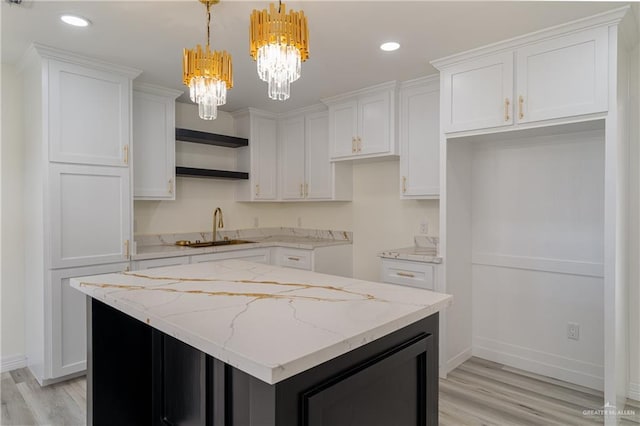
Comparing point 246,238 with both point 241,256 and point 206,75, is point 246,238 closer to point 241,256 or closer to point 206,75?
point 241,256

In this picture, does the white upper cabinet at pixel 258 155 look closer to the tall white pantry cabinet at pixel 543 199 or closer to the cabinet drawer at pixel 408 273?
the cabinet drawer at pixel 408 273

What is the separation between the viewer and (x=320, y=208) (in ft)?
15.3

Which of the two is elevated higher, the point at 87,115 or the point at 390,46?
the point at 390,46

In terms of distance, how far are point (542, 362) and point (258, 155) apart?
11.2ft

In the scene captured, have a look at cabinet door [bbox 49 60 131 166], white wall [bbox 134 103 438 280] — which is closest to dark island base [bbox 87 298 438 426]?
cabinet door [bbox 49 60 131 166]

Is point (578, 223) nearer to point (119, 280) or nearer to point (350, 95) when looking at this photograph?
point (350, 95)

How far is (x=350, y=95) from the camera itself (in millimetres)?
3773

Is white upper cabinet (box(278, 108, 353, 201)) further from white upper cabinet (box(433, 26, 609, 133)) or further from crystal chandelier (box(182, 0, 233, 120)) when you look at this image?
crystal chandelier (box(182, 0, 233, 120))

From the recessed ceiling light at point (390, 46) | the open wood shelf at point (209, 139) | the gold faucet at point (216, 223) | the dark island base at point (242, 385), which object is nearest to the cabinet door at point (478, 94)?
the recessed ceiling light at point (390, 46)

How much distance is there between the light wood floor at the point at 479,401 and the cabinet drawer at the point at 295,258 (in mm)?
1678

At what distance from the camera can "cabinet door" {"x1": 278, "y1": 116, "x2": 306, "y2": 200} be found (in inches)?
175

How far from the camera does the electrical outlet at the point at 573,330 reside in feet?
9.27

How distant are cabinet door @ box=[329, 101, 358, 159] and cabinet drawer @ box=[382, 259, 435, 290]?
1.21 m

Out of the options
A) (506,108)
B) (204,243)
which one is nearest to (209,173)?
(204,243)
